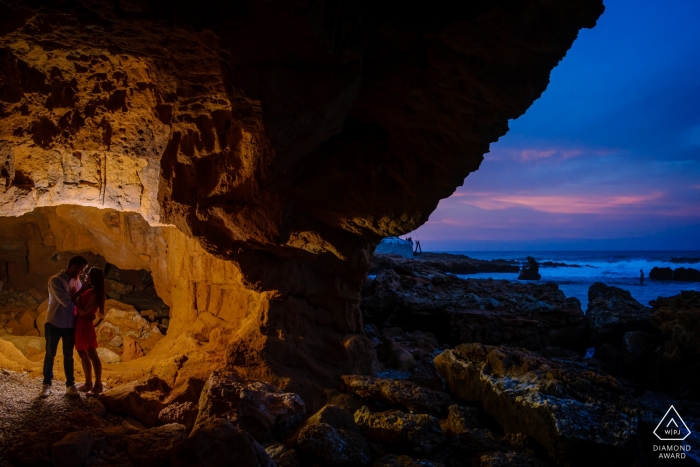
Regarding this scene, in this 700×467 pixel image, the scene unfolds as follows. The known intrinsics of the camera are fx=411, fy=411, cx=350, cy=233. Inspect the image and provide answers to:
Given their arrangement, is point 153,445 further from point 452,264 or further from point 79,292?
point 452,264

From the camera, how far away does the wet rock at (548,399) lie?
10.5 ft

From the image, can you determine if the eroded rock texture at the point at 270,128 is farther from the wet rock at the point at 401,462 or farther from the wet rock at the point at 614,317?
the wet rock at the point at 614,317

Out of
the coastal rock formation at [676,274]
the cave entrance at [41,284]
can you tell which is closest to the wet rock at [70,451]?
the cave entrance at [41,284]

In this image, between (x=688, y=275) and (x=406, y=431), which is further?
(x=688, y=275)

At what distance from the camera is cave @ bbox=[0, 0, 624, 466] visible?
2592mm

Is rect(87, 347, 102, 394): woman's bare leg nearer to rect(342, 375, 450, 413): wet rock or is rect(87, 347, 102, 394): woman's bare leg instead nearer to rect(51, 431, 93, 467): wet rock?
rect(51, 431, 93, 467): wet rock

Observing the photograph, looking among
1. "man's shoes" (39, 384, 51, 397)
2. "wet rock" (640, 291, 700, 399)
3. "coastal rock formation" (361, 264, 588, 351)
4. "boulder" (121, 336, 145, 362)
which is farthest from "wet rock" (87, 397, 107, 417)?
"wet rock" (640, 291, 700, 399)

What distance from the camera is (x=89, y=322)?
4484mm

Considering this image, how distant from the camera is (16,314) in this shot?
7.71m

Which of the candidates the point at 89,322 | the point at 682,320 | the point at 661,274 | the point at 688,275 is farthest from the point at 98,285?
the point at 661,274

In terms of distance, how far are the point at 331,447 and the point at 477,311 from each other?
721 centimetres

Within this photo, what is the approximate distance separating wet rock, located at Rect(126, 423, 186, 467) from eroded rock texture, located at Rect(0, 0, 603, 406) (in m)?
1.30

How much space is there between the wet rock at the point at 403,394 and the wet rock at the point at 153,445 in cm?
186

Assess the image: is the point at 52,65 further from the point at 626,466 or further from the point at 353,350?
the point at 626,466
